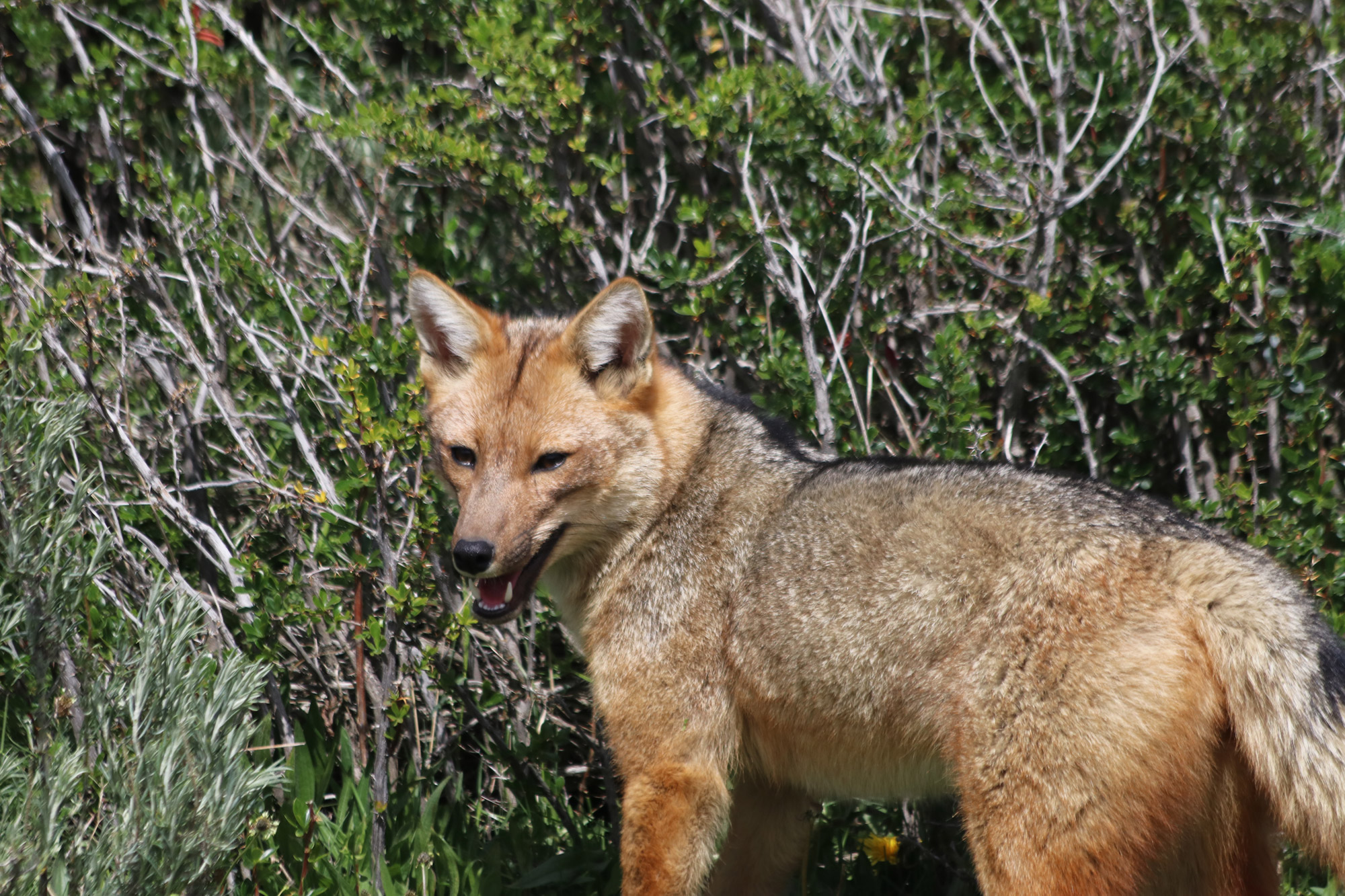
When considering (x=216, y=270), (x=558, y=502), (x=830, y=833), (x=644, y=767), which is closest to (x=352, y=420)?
(x=558, y=502)

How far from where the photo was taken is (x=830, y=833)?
16.6ft

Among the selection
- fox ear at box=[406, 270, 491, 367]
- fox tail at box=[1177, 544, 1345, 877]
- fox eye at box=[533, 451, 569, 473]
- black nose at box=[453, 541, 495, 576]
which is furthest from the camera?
fox ear at box=[406, 270, 491, 367]

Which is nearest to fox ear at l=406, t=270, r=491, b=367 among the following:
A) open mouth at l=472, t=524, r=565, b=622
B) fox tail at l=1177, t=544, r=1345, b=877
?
open mouth at l=472, t=524, r=565, b=622

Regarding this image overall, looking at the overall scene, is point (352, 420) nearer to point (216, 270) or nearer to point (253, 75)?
point (216, 270)

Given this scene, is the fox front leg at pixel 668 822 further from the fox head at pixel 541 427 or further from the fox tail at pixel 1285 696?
the fox tail at pixel 1285 696

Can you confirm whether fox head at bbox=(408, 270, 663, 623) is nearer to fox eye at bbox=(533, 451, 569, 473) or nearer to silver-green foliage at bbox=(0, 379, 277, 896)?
fox eye at bbox=(533, 451, 569, 473)

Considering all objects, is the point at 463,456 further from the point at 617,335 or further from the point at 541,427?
the point at 617,335

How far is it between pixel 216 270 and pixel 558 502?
2.02 meters

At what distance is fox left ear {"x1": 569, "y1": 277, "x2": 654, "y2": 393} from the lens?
13.3ft

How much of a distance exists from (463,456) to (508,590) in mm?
569

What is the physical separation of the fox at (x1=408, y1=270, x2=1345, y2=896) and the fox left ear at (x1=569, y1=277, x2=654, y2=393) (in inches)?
0.4

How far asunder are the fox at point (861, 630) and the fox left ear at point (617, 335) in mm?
11

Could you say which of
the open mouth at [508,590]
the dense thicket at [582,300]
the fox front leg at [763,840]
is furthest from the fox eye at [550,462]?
Answer: the fox front leg at [763,840]

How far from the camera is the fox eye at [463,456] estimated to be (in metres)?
4.11
